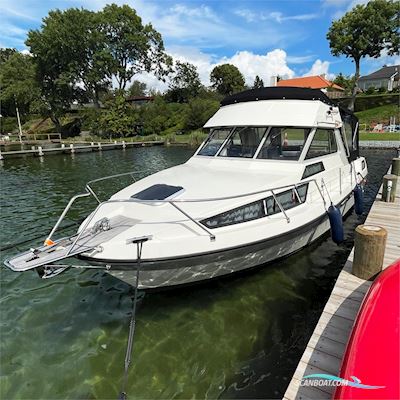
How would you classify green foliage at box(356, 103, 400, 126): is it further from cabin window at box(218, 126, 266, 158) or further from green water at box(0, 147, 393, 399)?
green water at box(0, 147, 393, 399)

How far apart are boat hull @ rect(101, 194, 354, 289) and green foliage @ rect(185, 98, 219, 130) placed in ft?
126

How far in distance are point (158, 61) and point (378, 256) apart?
51.9 metres

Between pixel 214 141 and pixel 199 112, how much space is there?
3672 centimetres

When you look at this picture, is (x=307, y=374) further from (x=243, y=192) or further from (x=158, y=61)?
(x=158, y=61)

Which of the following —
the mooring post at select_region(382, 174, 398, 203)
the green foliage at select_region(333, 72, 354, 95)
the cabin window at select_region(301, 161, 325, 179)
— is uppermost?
the green foliage at select_region(333, 72, 354, 95)

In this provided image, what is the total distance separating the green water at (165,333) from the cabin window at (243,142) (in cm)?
253

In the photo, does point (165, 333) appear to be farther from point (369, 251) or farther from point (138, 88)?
point (138, 88)

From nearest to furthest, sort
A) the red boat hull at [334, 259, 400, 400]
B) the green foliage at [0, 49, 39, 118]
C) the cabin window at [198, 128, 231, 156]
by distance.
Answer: the red boat hull at [334, 259, 400, 400], the cabin window at [198, 128, 231, 156], the green foliage at [0, 49, 39, 118]

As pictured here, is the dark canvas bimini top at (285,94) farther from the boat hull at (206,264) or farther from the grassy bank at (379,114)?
the grassy bank at (379,114)

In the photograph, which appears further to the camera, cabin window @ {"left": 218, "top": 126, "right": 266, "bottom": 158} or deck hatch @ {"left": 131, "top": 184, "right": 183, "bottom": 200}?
cabin window @ {"left": 218, "top": 126, "right": 266, "bottom": 158}

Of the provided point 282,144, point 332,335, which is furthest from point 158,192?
point 332,335

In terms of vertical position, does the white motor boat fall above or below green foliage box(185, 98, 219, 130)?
below

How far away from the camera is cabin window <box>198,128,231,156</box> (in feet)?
23.3

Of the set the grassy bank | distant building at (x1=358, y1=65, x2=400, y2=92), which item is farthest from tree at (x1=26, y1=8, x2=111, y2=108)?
distant building at (x1=358, y1=65, x2=400, y2=92)
